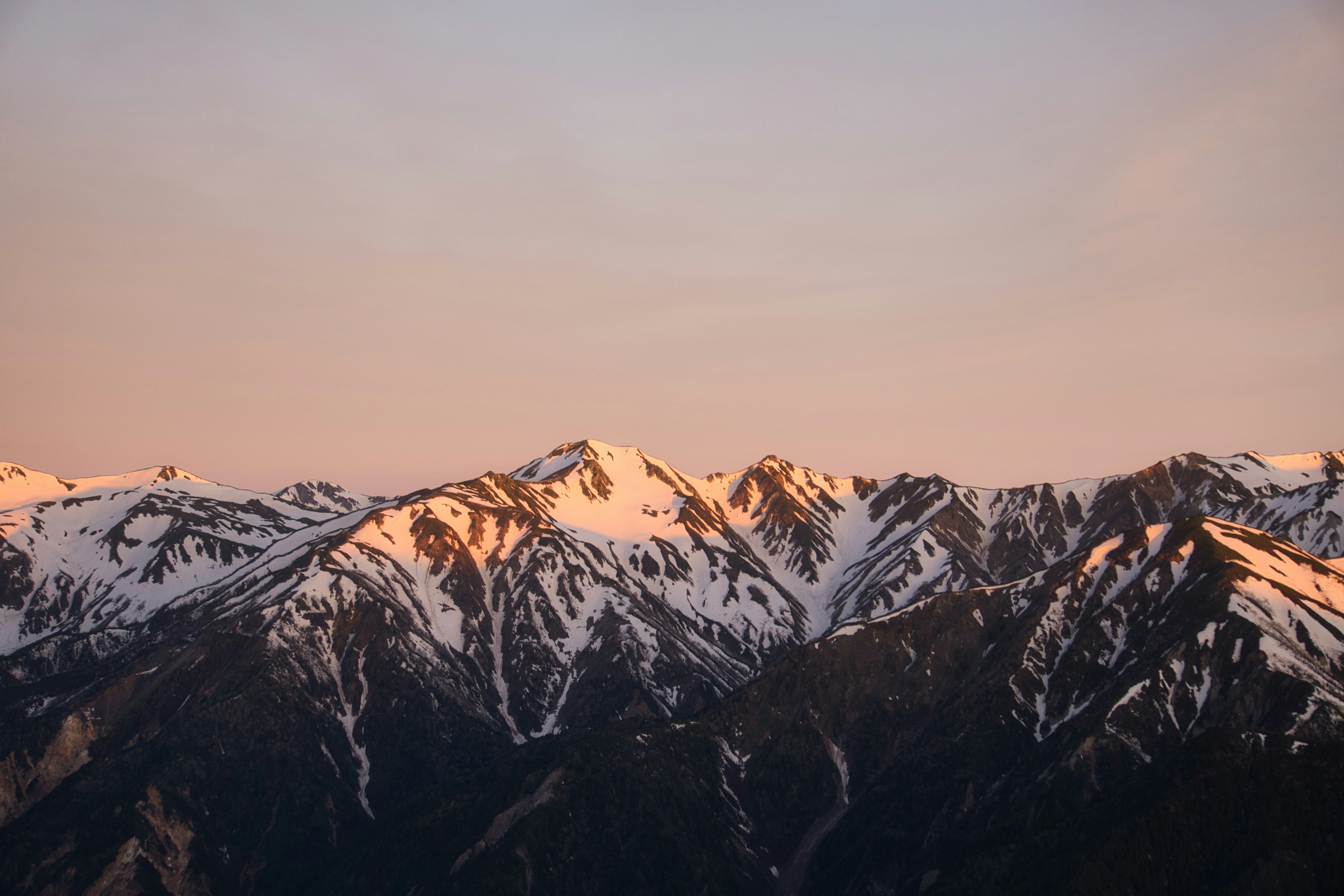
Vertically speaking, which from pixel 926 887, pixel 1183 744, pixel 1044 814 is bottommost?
pixel 926 887

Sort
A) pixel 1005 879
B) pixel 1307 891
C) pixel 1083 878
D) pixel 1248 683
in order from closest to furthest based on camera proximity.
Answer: pixel 1307 891 < pixel 1083 878 < pixel 1005 879 < pixel 1248 683

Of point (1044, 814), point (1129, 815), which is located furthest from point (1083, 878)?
point (1044, 814)

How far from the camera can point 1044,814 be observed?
198625 mm

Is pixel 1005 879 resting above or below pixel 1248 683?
below

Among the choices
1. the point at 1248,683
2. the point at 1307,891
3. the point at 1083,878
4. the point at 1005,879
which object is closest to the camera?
the point at 1307,891

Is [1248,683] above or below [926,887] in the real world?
above

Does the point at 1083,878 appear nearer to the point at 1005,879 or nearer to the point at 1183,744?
the point at 1005,879

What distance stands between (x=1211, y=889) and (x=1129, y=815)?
17.9 m

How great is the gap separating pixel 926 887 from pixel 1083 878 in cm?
3700

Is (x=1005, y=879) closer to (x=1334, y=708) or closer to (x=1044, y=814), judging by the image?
(x=1044, y=814)

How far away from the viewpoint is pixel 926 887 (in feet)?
653

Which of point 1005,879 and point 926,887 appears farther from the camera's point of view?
point 926,887

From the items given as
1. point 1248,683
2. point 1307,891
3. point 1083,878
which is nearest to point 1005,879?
point 1083,878

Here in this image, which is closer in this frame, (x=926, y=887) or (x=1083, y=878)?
(x=1083, y=878)
